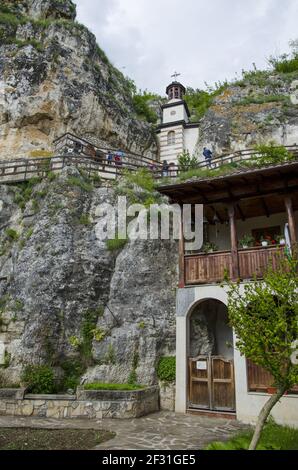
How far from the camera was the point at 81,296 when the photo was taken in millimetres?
14469

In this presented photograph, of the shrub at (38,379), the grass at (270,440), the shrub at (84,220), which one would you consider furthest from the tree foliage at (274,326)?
the shrub at (84,220)

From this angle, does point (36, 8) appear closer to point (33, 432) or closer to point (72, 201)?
point (72, 201)

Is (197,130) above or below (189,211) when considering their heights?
above

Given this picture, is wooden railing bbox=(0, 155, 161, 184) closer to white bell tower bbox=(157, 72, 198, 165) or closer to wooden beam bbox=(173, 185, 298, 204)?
wooden beam bbox=(173, 185, 298, 204)

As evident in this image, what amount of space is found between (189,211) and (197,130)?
66.3 feet

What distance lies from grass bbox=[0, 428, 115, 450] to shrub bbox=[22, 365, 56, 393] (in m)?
2.70

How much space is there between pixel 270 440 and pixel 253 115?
24.8 meters

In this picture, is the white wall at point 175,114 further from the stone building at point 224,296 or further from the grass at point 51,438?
the grass at point 51,438

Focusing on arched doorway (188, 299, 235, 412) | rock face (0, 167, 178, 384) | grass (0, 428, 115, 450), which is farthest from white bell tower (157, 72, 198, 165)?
grass (0, 428, 115, 450)

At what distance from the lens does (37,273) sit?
14.7 meters

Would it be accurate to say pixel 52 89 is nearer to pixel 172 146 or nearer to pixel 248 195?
pixel 172 146

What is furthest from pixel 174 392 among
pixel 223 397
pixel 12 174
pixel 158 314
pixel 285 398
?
pixel 12 174

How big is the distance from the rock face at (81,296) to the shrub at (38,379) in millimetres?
309

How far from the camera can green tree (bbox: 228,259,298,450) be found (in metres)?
6.41
